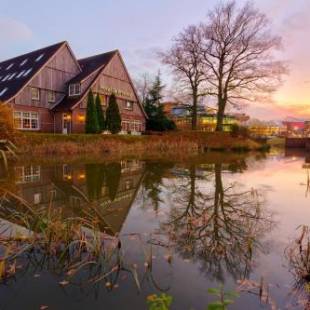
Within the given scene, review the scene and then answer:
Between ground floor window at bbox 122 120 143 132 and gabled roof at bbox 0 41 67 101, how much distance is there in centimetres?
963

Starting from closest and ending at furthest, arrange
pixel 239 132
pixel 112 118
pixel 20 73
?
pixel 112 118 < pixel 20 73 < pixel 239 132

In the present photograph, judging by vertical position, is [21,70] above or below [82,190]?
above

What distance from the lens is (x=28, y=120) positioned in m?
24.6

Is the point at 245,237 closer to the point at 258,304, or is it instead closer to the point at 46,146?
the point at 258,304

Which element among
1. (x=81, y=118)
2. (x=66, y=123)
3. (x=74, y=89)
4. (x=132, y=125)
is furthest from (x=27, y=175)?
(x=132, y=125)

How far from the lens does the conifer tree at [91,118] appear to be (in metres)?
24.0

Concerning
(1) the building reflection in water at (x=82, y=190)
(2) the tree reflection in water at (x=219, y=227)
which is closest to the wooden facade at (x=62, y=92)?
(1) the building reflection in water at (x=82, y=190)

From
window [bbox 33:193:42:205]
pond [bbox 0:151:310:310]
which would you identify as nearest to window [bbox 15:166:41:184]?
window [bbox 33:193:42:205]

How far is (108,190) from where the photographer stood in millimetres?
7516

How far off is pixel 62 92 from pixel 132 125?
8.01 meters

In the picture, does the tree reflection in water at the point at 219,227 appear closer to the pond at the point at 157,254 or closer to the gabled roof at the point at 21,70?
the pond at the point at 157,254

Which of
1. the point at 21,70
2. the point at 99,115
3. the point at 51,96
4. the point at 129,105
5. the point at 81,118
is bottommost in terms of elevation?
the point at 81,118

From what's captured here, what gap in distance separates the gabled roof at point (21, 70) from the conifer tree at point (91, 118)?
218 inches

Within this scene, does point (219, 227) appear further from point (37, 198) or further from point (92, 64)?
point (92, 64)
